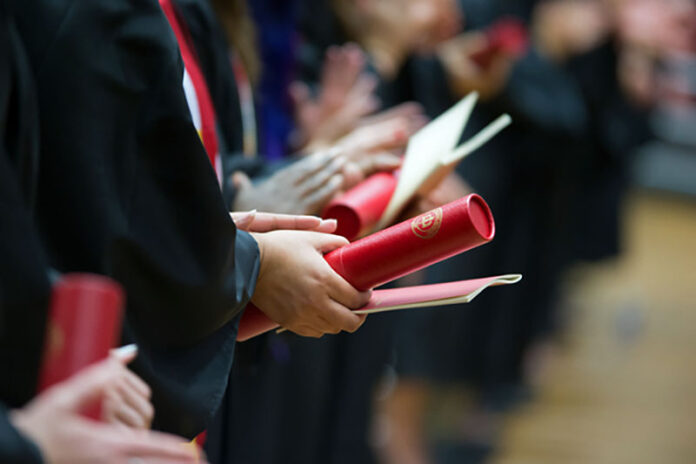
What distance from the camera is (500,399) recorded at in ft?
10.3

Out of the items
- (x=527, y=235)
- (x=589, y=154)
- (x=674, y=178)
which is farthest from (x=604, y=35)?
(x=674, y=178)

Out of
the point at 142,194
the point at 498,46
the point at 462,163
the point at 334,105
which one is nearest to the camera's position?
the point at 142,194

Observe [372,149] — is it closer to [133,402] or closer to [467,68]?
[133,402]

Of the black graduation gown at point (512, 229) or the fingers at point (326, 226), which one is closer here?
the fingers at point (326, 226)

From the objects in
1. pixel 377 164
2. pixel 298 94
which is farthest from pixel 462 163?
pixel 377 164

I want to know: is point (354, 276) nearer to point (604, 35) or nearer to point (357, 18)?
point (357, 18)

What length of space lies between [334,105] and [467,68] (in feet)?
2.81

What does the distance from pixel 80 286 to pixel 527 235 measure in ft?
9.36

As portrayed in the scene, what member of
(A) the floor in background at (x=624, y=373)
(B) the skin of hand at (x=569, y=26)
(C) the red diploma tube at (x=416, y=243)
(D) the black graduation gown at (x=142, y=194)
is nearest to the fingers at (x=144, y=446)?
(D) the black graduation gown at (x=142, y=194)

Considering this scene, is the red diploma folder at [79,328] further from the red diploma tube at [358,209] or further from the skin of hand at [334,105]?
the skin of hand at [334,105]

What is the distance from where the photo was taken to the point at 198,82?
1.01 m

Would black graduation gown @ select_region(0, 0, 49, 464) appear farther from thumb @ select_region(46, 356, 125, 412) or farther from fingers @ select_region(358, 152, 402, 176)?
fingers @ select_region(358, 152, 402, 176)

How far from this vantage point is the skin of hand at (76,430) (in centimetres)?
52

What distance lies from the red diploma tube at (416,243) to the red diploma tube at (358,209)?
0.14 m
